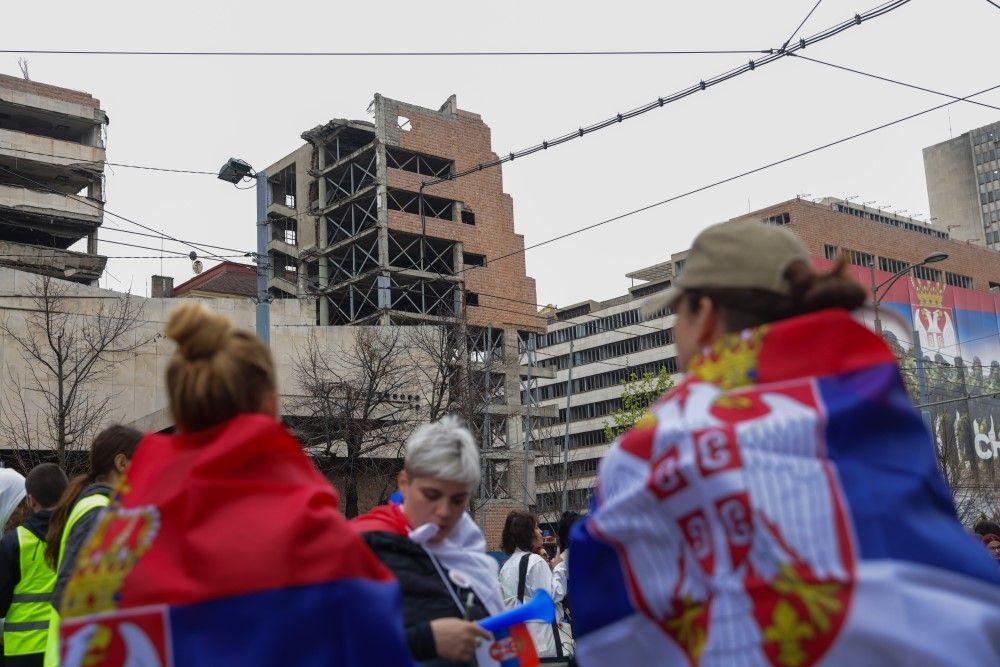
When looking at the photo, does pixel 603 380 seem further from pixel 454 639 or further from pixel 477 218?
pixel 454 639

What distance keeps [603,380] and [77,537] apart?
10323 cm

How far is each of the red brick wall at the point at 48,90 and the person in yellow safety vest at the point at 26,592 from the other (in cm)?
5693

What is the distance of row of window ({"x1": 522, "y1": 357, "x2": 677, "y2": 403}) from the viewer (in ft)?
335

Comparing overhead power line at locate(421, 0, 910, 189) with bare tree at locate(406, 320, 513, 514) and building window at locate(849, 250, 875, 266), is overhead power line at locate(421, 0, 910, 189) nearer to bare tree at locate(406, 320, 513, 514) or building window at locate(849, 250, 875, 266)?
bare tree at locate(406, 320, 513, 514)

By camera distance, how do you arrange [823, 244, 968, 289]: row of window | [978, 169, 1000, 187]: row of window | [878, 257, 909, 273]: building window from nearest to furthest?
[823, 244, 968, 289]: row of window < [878, 257, 909, 273]: building window < [978, 169, 1000, 187]: row of window

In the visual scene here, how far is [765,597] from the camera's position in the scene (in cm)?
230

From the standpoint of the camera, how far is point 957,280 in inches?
4264

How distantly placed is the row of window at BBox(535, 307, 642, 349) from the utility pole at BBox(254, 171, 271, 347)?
9013cm

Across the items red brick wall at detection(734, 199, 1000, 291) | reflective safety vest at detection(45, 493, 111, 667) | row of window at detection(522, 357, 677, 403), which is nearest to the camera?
reflective safety vest at detection(45, 493, 111, 667)

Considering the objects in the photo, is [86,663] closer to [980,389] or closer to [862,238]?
[980,389]

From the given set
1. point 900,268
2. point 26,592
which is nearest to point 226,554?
point 26,592

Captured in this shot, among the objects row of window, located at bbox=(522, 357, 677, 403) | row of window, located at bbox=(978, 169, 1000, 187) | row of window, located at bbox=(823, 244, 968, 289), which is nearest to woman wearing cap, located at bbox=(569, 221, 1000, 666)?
row of window, located at bbox=(823, 244, 968, 289)

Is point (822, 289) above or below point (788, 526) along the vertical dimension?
above

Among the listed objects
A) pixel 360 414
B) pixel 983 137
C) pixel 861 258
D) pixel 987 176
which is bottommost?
pixel 360 414
